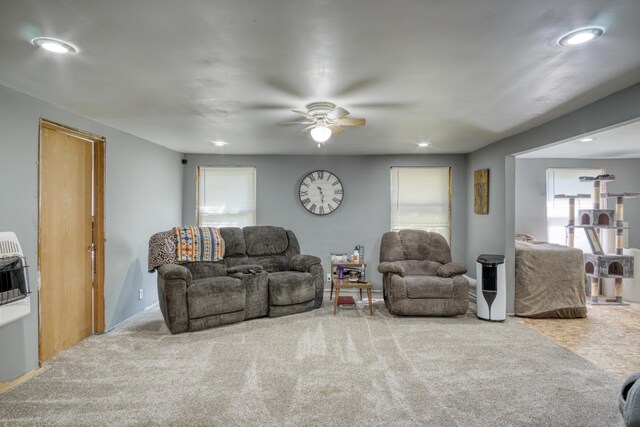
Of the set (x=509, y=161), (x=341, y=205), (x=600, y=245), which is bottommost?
(x=600, y=245)

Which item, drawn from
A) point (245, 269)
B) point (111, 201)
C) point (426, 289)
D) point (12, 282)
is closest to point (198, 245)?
point (245, 269)

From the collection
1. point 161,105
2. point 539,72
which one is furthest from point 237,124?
point 539,72

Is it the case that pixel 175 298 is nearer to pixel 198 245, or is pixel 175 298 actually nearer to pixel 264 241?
pixel 198 245

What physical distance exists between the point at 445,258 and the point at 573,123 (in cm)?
238

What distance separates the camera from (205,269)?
493 centimetres

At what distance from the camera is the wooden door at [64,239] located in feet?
11.3

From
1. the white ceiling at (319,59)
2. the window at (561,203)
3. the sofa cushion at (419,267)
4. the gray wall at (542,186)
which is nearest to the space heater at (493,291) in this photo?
the sofa cushion at (419,267)

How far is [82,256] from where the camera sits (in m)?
3.98

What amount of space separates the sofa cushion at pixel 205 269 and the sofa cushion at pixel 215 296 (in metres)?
0.41

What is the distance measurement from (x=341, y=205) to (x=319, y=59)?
4.18 meters

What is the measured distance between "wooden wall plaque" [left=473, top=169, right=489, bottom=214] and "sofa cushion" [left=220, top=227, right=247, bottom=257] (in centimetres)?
340

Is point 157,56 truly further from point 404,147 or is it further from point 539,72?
point 404,147

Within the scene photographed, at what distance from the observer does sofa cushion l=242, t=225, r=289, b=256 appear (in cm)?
535

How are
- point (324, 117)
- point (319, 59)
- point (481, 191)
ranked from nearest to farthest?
point (319, 59)
point (324, 117)
point (481, 191)
